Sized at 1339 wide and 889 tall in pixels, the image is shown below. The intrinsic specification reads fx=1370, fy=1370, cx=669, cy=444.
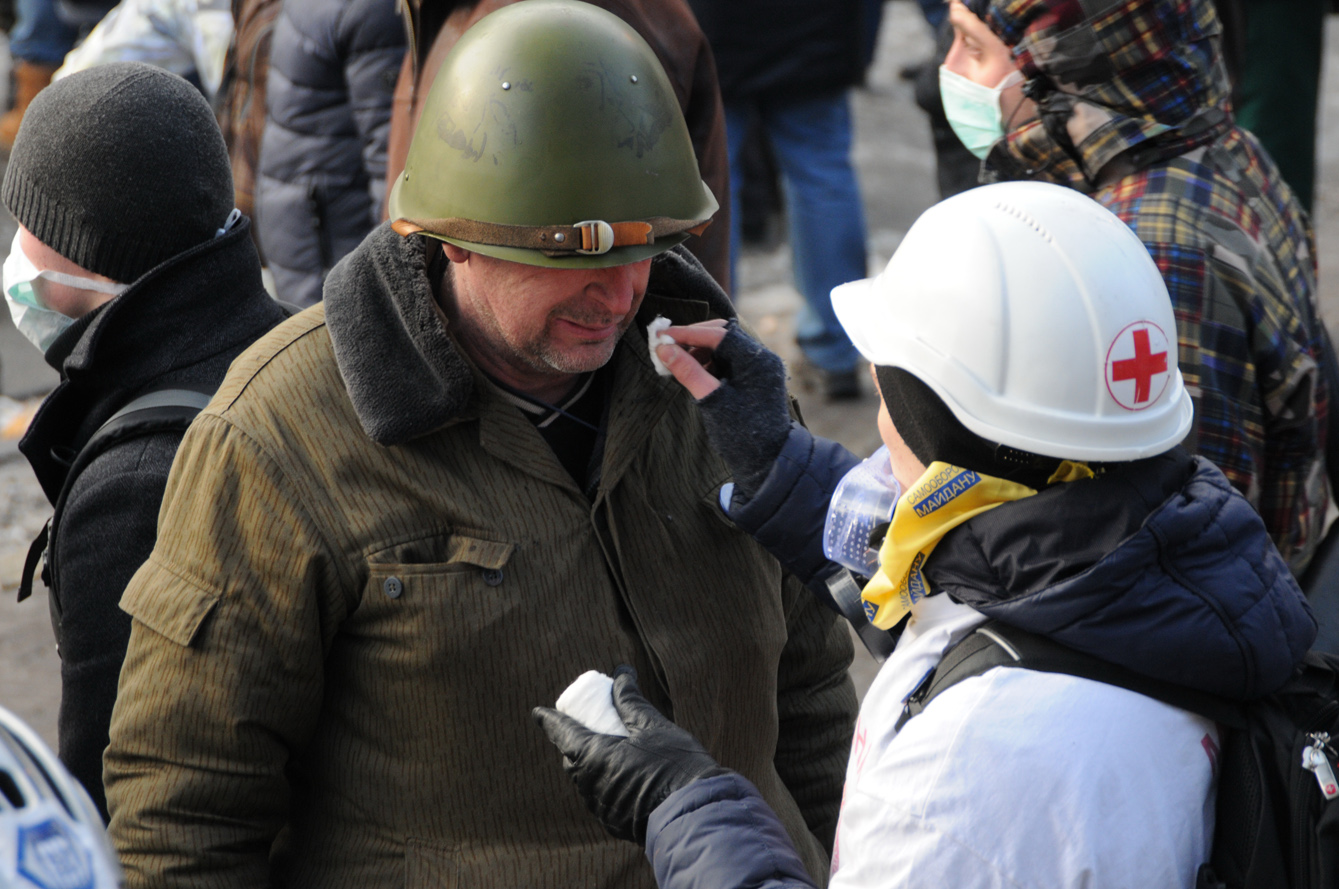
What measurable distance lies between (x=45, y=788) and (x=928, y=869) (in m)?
0.89

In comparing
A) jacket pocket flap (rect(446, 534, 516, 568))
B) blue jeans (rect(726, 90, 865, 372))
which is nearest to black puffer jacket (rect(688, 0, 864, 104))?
blue jeans (rect(726, 90, 865, 372))

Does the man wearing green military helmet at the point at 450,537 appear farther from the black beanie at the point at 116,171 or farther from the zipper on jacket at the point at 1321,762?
the zipper on jacket at the point at 1321,762

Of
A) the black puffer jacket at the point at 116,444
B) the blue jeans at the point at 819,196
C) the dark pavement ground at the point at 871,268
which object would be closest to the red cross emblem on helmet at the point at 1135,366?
the black puffer jacket at the point at 116,444

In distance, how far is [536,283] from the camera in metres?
1.96

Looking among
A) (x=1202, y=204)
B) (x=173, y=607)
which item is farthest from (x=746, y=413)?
(x=1202, y=204)

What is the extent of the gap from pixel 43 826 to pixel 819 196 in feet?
15.8

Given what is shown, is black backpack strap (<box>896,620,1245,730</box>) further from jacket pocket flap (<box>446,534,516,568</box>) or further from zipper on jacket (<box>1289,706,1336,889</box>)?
jacket pocket flap (<box>446,534,516,568</box>)

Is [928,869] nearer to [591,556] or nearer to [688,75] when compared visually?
[591,556]

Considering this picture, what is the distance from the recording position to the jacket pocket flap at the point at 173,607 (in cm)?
179

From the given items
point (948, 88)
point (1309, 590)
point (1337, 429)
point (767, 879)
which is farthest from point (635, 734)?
point (948, 88)

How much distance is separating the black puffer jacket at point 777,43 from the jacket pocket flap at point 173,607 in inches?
155

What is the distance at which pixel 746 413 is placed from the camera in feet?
6.82

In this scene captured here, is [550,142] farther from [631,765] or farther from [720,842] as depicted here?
[720,842]

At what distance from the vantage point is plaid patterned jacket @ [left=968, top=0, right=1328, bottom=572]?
8.24ft
